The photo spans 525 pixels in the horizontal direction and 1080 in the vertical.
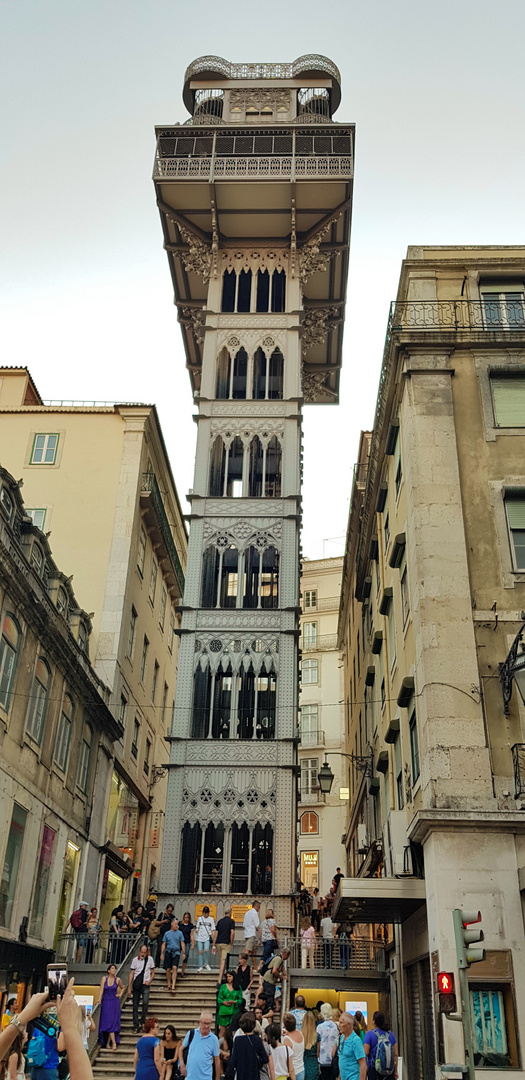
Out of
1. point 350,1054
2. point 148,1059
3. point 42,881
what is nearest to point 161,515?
point 42,881

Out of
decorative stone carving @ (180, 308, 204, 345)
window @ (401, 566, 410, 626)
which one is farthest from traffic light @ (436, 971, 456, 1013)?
decorative stone carving @ (180, 308, 204, 345)

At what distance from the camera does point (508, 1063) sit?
14867mm

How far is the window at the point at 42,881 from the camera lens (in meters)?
24.9

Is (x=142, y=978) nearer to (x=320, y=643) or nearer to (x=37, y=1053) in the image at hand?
(x=37, y=1053)

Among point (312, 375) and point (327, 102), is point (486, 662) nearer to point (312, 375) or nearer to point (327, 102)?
point (312, 375)

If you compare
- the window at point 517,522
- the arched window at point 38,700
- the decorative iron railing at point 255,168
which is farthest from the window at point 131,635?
the window at point 517,522

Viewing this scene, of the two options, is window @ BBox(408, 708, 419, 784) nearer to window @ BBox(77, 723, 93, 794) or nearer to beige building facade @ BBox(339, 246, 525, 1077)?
beige building facade @ BBox(339, 246, 525, 1077)

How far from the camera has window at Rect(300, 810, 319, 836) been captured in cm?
5959

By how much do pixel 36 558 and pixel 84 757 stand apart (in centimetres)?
865

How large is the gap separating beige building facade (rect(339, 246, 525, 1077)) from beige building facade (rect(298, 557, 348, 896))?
3292 cm

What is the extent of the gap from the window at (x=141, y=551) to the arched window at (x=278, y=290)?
39.0 ft

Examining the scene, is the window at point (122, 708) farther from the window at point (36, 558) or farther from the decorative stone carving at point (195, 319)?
the decorative stone carving at point (195, 319)

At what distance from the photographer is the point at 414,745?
67.2 ft

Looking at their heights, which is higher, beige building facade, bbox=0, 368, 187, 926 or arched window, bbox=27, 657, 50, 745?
beige building facade, bbox=0, 368, 187, 926
